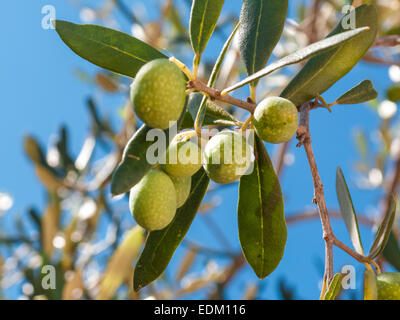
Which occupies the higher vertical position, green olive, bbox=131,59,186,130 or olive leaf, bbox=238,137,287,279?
green olive, bbox=131,59,186,130

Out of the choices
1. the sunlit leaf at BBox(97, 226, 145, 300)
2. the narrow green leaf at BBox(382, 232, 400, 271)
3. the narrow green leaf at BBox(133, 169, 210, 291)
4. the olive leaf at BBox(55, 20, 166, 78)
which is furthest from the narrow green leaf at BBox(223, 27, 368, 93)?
the sunlit leaf at BBox(97, 226, 145, 300)

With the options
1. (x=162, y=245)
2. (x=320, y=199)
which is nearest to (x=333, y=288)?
(x=320, y=199)

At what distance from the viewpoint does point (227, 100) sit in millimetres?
1033

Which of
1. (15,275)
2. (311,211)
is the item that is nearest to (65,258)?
(15,275)

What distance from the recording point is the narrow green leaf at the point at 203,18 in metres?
1.10

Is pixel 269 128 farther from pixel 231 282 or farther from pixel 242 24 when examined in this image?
pixel 231 282

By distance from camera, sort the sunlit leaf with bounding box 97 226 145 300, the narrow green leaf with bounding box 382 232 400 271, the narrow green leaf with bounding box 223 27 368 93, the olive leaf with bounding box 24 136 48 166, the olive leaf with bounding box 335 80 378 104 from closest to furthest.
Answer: the narrow green leaf with bounding box 223 27 368 93, the olive leaf with bounding box 335 80 378 104, the narrow green leaf with bounding box 382 232 400 271, the sunlit leaf with bounding box 97 226 145 300, the olive leaf with bounding box 24 136 48 166

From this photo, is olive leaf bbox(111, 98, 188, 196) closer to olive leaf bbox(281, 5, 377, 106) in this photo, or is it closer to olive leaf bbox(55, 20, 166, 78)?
olive leaf bbox(55, 20, 166, 78)

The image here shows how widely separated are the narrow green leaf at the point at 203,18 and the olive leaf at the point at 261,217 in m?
0.30

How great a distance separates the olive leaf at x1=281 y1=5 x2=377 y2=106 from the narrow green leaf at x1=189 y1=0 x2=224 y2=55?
0.96ft

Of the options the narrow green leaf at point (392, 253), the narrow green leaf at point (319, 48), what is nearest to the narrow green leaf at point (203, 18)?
the narrow green leaf at point (319, 48)

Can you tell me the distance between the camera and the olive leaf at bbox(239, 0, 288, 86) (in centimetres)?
123

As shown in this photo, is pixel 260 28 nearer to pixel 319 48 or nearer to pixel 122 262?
pixel 319 48

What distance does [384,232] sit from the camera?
1163 millimetres
